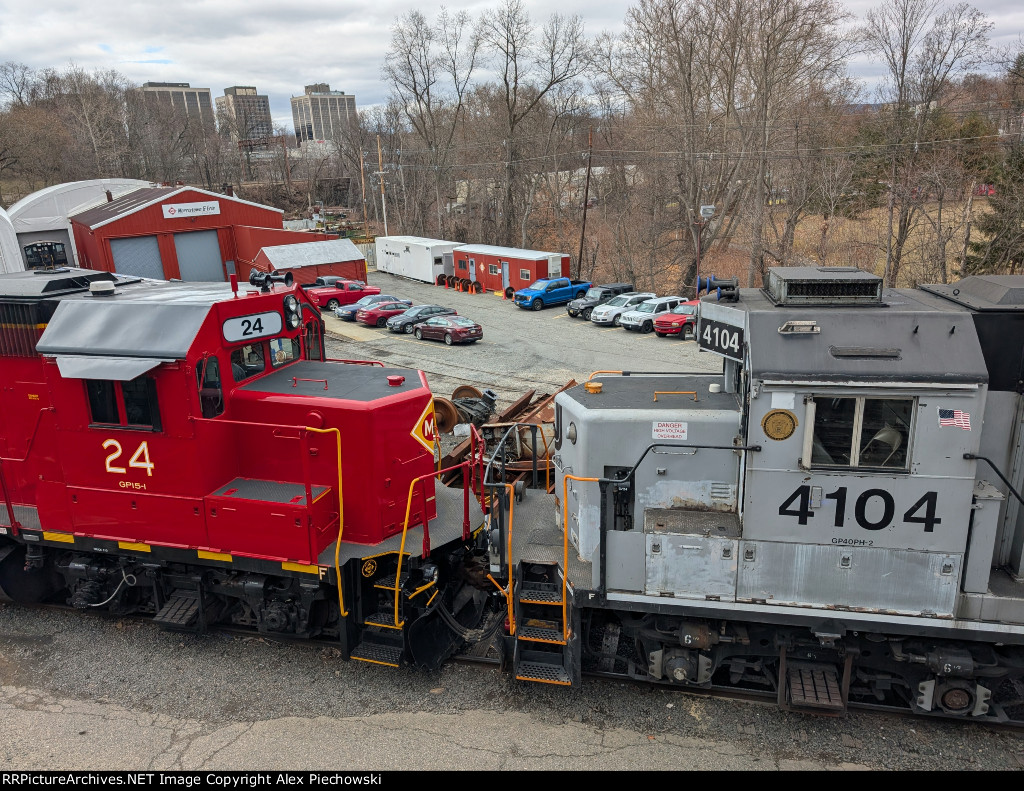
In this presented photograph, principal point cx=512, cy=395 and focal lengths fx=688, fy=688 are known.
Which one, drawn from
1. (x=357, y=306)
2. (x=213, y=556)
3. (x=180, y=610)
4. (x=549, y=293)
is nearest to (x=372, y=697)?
(x=213, y=556)

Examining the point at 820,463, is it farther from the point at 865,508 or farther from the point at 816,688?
the point at 816,688

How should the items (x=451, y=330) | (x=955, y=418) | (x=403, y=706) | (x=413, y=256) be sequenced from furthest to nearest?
1. (x=413, y=256)
2. (x=451, y=330)
3. (x=403, y=706)
4. (x=955, y=418)

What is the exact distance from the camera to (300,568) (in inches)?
298

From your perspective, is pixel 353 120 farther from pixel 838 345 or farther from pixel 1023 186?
pixel 838 345

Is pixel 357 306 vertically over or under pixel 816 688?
under

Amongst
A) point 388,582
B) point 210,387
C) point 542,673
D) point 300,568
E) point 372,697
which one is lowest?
point 372,697

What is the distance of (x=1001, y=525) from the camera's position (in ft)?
21.0

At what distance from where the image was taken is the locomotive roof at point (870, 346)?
219 inches

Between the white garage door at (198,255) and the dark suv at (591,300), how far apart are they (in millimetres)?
18827

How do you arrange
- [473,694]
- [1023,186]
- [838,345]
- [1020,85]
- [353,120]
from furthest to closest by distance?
1. [353,120]
2. [1020,85]
3. [1023,186]
4. [473,694]
5. [838,345]

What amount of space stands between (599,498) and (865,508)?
2420mm

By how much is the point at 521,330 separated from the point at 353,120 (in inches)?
2979

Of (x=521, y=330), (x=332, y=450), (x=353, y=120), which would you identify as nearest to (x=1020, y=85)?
(x=521, y=330)

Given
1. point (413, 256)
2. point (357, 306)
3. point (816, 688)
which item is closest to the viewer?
point (816, 688)
